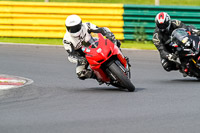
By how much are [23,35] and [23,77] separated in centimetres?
655

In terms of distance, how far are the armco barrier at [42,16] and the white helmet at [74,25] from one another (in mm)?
8066

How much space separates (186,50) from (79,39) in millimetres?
2200

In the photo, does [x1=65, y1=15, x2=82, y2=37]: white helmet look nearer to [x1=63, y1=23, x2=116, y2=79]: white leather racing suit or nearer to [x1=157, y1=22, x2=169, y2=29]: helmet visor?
[x1=63, y1=23, x2=116, y2=79]: white leather racing suit

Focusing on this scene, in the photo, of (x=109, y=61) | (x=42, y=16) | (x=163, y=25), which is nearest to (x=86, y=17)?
(x=42, y=16)

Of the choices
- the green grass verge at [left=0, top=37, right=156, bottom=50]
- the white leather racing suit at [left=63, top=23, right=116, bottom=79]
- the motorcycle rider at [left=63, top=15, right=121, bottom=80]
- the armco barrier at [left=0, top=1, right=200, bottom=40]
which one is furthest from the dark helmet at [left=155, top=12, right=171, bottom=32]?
the armco barrier at [left=0, top=1, right=200, bottom=40]

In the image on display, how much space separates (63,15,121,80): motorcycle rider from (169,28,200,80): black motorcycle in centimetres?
141

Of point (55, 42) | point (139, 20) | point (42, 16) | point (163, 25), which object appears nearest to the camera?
point (163, 25)

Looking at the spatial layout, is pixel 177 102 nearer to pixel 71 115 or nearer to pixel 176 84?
pixel 71 115

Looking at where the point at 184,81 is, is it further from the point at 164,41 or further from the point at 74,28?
the point at 74,28

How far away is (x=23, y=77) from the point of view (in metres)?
11.6

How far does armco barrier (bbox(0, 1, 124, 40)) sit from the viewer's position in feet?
56.8

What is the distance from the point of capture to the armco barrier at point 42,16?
1731cm

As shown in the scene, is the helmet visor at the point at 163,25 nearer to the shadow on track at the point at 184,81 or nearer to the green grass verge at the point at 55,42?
the shadow on track at the point at 184,81

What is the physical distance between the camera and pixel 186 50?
1027cm
